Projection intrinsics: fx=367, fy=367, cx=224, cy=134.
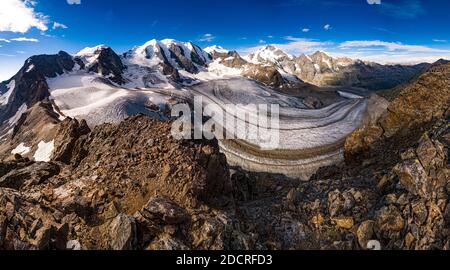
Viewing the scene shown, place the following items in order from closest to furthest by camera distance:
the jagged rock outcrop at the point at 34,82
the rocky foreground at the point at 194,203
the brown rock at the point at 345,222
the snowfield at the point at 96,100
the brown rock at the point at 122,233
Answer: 1. the brown rock at the point at 122,233
2. the rocky foreground at the point at 194,203
3. the brown rock at the point at 345,222
4. the snowfield at the point at 96,100
5. the jagged rock outcrop at the point at 34,82

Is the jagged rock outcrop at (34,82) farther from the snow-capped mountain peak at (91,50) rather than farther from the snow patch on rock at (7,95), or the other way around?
the snow-capped mountain peak at (91,50)

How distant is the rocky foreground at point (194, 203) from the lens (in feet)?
53.9

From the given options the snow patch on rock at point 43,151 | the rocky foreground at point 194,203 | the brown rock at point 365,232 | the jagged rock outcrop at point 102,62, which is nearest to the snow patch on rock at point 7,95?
the jagged rock outcrop at point 102,62

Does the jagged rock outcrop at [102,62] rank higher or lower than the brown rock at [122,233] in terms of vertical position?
higher

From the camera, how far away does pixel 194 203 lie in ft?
61.5

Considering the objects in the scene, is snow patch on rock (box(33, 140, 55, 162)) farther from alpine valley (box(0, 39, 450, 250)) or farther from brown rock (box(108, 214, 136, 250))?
brown rock (box(108, 214, 136, 250))

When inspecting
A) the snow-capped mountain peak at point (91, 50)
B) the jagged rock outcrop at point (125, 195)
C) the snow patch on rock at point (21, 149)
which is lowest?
the snow patch on rock at point (21, 149)

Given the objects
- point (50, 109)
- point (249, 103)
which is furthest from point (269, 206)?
point (249, 103)

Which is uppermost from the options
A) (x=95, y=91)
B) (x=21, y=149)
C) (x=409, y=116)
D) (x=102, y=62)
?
(x=102, y=62)

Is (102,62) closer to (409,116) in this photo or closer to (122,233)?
(409,116)

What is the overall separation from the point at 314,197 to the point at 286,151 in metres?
38.4

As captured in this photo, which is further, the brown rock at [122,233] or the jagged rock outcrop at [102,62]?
the jagged rock outcrop at [102,62]

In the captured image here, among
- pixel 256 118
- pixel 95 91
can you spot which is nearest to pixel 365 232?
pixel 256 118

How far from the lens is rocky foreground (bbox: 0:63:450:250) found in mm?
16438
